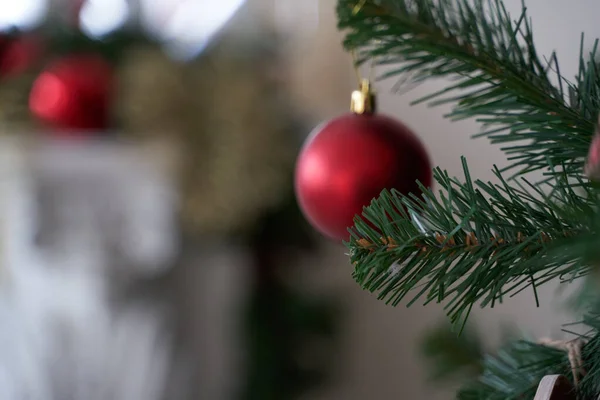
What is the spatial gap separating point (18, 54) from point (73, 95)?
0.16 m

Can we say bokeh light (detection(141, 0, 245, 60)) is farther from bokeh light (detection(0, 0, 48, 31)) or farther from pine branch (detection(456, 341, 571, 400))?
pine branch (detection(456, 341, 571, 400))

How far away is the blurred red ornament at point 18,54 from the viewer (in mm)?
1109

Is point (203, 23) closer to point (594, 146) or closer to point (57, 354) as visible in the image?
point (57, 354)

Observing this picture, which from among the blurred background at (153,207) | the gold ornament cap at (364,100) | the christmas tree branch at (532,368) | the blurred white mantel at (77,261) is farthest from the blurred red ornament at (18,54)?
the christmas tree branch at (532,368)

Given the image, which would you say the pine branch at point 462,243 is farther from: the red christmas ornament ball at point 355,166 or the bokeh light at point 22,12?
the bokeh light at point 22,12

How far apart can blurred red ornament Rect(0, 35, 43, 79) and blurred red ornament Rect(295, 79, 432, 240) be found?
89cm

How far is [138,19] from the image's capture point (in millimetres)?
1218

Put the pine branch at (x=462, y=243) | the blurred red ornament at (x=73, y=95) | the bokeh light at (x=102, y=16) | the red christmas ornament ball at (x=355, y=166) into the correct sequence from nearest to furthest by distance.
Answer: the pine branch at (x=462, y=243) < the red christmas ornament ball at (x=355, y=166) < the blurred red ornament at (x=73, y=95) < the bokeh light at (x=102, y=16)

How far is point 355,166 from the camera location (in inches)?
14.3

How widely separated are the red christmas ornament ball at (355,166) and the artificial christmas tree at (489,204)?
5cm

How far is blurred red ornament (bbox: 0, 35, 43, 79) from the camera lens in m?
1.11

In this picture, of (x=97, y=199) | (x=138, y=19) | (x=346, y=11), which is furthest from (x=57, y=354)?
(x=346, y=11)

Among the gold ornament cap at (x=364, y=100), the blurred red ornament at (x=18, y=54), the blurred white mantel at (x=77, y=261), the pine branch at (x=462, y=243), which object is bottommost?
the blurred white mantel at (x=77, y=261)

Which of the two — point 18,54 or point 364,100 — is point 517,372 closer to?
Answer: point 364,100
